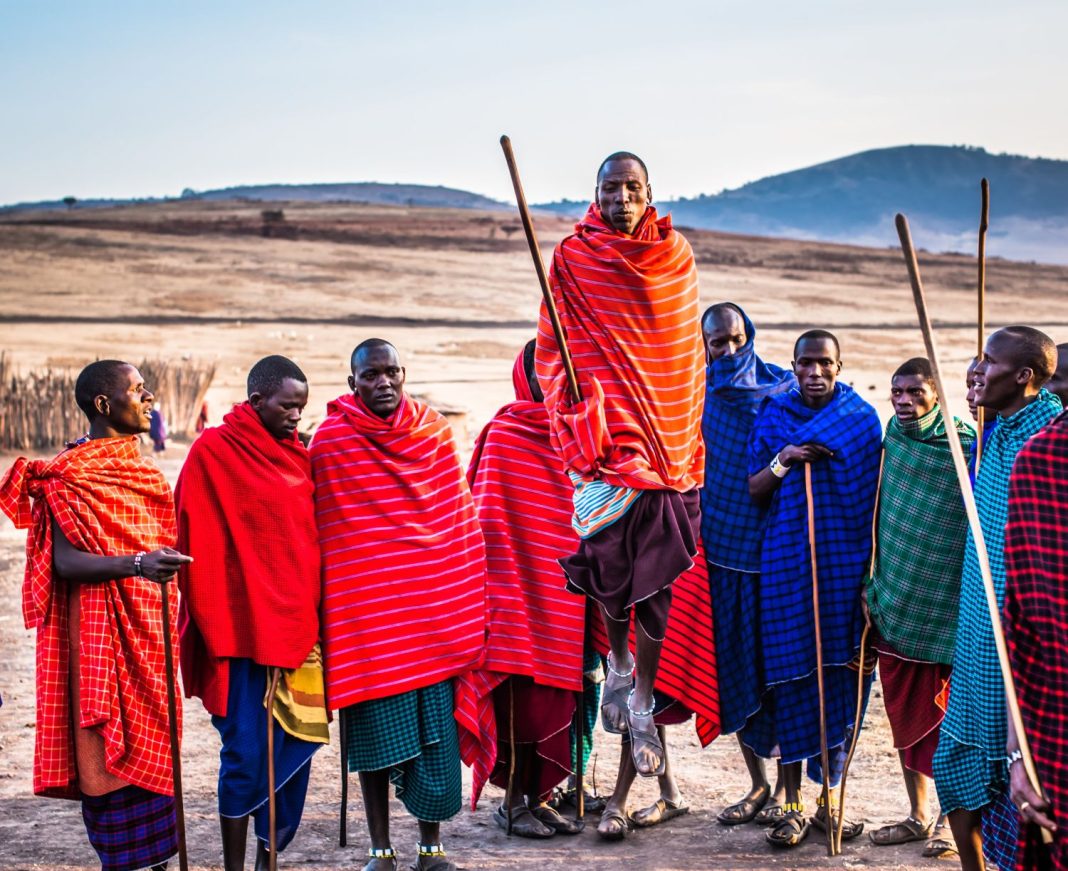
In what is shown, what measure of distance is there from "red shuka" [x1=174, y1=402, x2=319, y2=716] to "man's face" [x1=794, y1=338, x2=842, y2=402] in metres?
2.27

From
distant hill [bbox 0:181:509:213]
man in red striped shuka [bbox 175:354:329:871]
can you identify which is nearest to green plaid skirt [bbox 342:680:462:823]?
man in red striped shuka [bbox 175:354:329:871]

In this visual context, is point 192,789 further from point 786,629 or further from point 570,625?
point 786,629

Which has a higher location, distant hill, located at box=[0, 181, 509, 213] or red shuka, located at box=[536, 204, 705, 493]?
distant hill, located at box=[0, 181, 509, 213]

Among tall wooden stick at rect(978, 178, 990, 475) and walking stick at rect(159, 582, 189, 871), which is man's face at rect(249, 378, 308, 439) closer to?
walking stick at rect(159, 582, 189, 871)

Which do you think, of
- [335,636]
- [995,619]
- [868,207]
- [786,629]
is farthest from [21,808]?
[868,207]

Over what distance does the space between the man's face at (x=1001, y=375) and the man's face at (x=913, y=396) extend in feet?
3.08

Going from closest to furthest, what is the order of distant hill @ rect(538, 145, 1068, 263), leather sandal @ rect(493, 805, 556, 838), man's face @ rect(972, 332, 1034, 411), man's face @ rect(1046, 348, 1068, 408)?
1. man's face @ rect(972, 332, 1034, 411)
2. man's face @ rect(1046, 348, 1068, 408)
3. leather sandal @ rect(493, 805, 556, 838)
4. distant hill @ rect(538, 145, 1068, 263)

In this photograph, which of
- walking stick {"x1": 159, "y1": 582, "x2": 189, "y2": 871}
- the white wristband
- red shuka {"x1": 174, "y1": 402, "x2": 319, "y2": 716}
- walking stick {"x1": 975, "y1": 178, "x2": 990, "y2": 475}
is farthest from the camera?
the white wristband

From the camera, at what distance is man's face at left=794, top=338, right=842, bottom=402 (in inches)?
225

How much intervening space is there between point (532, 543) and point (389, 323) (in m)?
27.5

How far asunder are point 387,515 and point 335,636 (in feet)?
1.77

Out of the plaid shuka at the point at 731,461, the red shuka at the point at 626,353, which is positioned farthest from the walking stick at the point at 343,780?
the plaid shuka at the point at 731,461

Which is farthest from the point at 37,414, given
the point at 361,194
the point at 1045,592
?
the point at 361,194

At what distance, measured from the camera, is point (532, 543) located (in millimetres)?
5922
